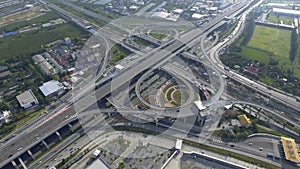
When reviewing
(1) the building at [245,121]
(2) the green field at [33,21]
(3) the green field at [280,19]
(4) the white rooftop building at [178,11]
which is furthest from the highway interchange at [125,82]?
(2) the green field at [33,21]

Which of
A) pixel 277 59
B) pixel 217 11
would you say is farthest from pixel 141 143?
pixel 217 11

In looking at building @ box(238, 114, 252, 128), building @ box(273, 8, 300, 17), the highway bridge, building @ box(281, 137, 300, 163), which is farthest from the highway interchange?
building @ box(273, 8, 300, 17)

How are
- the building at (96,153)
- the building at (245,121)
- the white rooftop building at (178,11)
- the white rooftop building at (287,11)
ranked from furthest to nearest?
the white rooftop building at (178,11) → the white rooftop building at (287,11) → the building at (245,121) → the building at (96,153)

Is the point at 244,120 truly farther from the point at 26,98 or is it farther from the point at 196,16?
the point at 196,16

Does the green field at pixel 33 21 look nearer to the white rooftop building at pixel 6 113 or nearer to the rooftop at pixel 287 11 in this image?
the white rooftop building at pixel 6 113

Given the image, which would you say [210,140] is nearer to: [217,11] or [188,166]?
[188,166]
